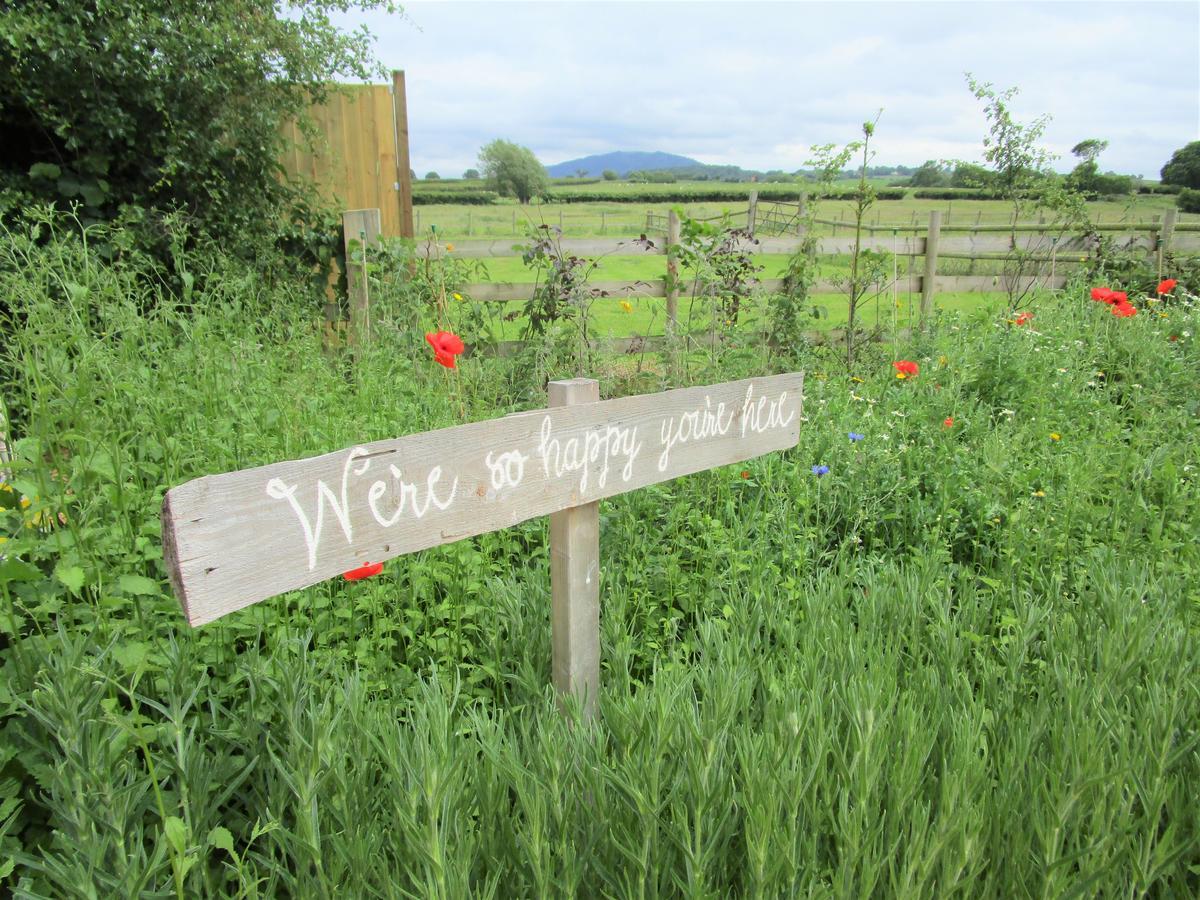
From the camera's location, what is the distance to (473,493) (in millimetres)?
1481

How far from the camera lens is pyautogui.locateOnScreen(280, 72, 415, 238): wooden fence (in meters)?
6.48

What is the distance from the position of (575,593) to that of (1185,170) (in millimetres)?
18907

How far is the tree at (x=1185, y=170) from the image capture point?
15.3 meters

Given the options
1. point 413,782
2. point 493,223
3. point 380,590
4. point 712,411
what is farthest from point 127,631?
point 493,223

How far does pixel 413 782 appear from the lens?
3.56ft

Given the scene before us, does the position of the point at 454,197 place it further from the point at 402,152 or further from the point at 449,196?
the point at 402,152

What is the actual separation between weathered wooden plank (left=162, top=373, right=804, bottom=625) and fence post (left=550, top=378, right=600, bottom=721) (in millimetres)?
55

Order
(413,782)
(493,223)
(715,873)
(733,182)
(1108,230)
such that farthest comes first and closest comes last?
(733,182) < (493,223) < (1108,230) < (715,873) < (413,782)

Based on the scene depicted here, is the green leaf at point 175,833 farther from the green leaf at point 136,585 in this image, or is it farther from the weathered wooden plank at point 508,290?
the weathered wooden plank at point 508,290

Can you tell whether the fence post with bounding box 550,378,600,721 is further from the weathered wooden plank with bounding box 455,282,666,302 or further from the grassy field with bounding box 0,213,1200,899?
the weathered wooden plank with bounding box 455,282,666,302

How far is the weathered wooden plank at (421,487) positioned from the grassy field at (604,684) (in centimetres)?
21

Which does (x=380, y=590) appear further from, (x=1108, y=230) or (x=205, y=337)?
(x=1108, y=230)

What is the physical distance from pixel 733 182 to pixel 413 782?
145 ft

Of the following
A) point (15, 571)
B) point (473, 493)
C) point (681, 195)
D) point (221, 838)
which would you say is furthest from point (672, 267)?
point (681, 195)
